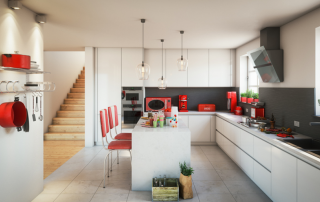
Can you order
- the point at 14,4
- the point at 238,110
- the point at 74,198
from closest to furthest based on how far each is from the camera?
1. the point at 14,4
2. the point at 74,198
3. the point at 238,110

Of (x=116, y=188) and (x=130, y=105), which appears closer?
(x=116, y=188)

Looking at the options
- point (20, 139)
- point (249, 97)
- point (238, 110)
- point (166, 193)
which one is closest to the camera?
point (20, 139)

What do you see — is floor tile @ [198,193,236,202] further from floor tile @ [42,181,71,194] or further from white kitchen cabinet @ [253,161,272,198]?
floor tile @ [42,181,71,194]

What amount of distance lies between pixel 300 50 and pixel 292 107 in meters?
0.83

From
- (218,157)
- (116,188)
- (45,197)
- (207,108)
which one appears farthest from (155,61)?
(45,197)

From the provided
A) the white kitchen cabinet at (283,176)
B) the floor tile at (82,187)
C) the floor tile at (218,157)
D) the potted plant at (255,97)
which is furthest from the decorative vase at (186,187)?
the potted plant at (255,97)

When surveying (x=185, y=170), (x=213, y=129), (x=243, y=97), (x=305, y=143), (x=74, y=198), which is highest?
(x=243, y=97)

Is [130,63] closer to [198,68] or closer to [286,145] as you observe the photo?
[198,68]

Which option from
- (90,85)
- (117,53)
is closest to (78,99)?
(90,85)

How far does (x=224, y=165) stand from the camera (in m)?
4.27

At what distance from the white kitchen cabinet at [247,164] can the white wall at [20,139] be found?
3.06 meters

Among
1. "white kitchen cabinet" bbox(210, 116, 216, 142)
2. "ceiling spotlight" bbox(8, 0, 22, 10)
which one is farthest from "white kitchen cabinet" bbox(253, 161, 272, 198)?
"ceiling spotlight" bbox(8, 0, 22, 10)

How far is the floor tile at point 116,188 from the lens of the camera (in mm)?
3185

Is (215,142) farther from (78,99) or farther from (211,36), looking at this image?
(78,99)
